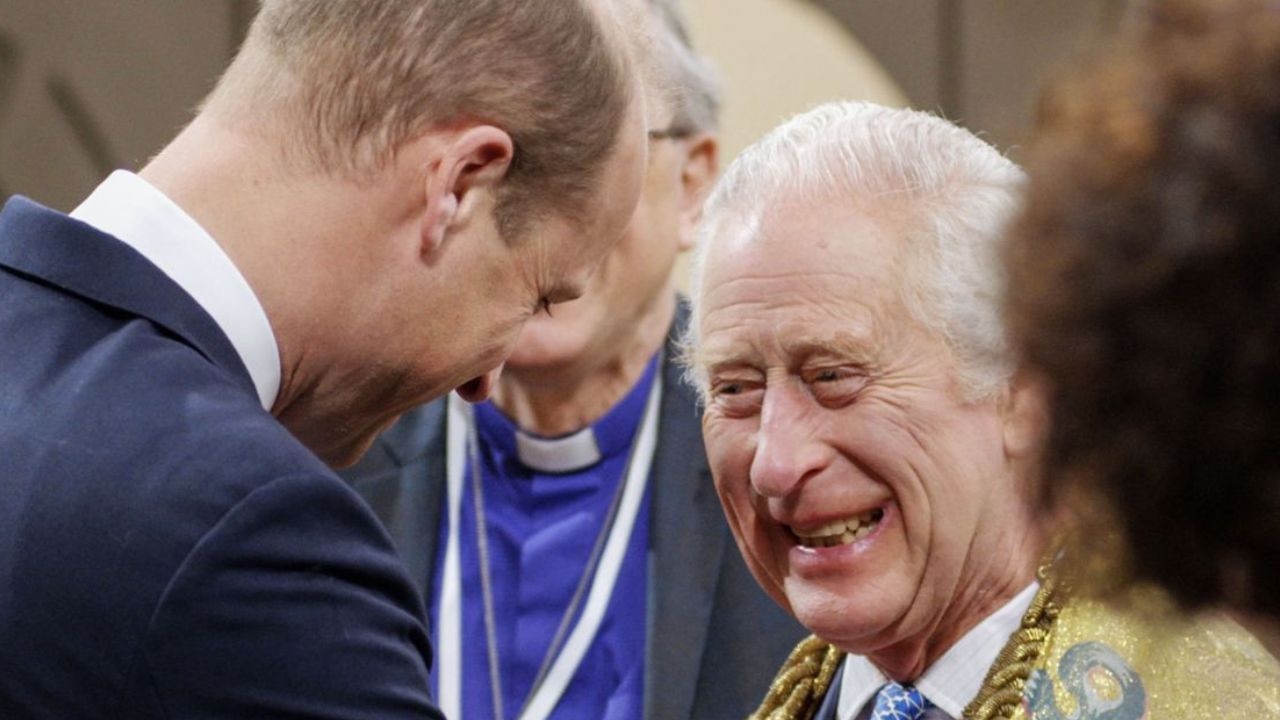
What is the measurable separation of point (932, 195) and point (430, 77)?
A: 57 centimetres

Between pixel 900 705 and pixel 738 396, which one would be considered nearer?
pixel 900 705

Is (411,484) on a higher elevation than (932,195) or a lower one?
lower

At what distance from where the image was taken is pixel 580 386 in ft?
10.5

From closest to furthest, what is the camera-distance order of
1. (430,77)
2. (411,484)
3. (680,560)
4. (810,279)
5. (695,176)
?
1. (430,77)
2. (810,279)
3. (680,560)
4. (411,484)
5. (695,176)

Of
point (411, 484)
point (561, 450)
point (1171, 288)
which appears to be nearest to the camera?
point (1171, 288)

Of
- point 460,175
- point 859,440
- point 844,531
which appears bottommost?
point 844,531

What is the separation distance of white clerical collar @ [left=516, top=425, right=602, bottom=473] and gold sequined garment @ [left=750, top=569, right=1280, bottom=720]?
4.14 ft

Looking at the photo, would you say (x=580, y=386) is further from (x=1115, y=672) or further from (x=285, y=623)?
(x=285, y=623)

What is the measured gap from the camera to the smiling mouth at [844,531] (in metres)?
2.05

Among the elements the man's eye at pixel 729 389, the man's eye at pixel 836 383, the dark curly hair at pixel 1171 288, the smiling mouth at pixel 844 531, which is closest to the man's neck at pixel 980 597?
the smiling mouth at pixel 844 531

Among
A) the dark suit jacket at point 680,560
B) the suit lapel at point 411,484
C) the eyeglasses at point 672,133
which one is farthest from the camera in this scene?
the eyeglasses at point 672,133

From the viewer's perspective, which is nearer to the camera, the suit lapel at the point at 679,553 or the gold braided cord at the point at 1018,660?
the gold braided cord at the point at 1018,660

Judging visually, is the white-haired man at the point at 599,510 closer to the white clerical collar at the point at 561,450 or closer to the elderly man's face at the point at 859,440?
the white clerical collar at the point at 561,450

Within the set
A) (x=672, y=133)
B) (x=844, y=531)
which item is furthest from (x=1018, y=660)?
(x=672, y=133)
